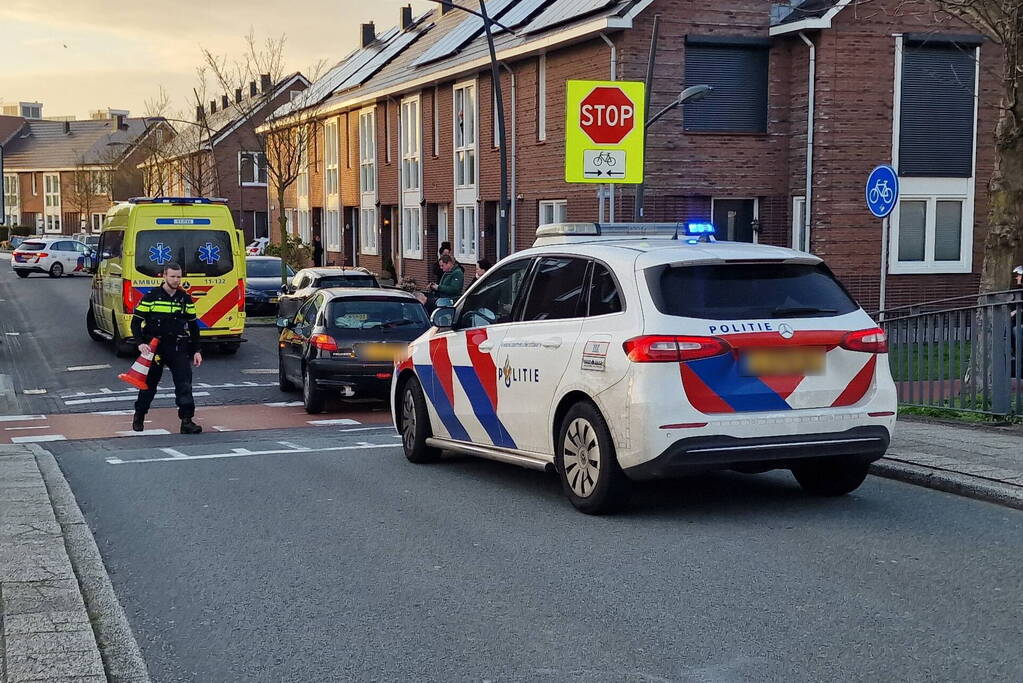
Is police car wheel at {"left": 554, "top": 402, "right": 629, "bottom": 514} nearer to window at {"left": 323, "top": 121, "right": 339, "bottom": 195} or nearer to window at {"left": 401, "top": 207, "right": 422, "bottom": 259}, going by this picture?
window at {"left": 401, "top": 207, "right": 422, "bottom": 259}

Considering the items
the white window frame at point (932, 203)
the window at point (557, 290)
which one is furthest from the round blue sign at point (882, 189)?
the white window frame at point (932, 203)

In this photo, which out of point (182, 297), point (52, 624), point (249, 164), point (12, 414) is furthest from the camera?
point (249, 164)

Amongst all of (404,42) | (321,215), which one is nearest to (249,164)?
(321,215)

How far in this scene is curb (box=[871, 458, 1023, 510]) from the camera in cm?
784

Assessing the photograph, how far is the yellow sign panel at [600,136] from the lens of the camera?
54.4ft

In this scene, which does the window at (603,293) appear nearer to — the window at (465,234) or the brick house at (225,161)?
the window at (465,234)

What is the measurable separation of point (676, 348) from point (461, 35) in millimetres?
30665

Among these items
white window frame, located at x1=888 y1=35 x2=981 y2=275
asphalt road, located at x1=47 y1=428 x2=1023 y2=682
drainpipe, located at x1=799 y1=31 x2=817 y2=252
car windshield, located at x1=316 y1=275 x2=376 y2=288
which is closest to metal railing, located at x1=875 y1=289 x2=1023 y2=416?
asphalt road, located at x1=47 y1=428 x2=1023 y2=682

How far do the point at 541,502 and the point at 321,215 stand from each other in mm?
45239

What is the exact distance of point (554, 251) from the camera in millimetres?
8484

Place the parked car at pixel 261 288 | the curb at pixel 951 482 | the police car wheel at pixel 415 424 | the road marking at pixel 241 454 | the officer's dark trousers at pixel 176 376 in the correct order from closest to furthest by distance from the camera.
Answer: the curb at pixel 951 482 → the police car wheel at pixel 415 424 → the road marking at pixel 241 454 → the officer's dark trousers at pixel 176 376 → the parked car at pixel 261 288

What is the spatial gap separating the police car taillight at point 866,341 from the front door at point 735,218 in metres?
18.8

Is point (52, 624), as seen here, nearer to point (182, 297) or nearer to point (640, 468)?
point (640, 468)

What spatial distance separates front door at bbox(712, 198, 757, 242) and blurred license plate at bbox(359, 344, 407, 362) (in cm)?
1246
